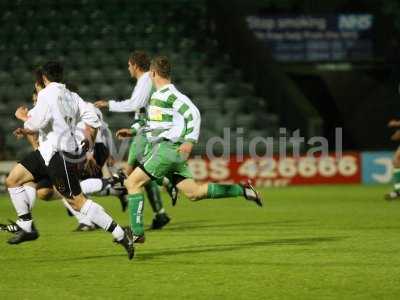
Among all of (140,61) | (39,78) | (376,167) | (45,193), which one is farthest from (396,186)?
(39,78)

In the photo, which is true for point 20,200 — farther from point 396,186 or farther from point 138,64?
point 396,186

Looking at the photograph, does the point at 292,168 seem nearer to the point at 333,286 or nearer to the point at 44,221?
the point at 44,221

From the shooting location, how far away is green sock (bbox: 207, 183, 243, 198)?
11.5 meters

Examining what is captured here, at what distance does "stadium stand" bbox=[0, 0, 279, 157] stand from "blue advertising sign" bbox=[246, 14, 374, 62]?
4.50 feet

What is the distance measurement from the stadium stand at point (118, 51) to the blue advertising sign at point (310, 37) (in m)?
1.37

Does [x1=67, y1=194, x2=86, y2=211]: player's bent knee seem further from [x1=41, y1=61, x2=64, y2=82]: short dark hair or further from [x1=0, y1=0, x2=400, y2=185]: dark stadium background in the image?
[x1=0, y1=0, x2=400, y2=185]: dark stadium background

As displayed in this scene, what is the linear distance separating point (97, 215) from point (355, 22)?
19.6m

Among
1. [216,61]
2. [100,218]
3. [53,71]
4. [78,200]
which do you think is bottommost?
[216,61]

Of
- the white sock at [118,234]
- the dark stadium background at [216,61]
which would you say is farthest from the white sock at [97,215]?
the dark stadium background at [216,61]

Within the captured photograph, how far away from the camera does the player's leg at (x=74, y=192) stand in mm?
9906

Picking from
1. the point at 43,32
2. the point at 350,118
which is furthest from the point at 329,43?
the point at 43,32

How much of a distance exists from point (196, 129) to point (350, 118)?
19.1m

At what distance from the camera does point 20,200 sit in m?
11.0

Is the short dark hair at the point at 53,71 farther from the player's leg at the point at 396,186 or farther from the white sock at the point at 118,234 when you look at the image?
the player's leg at the point at 396,186
